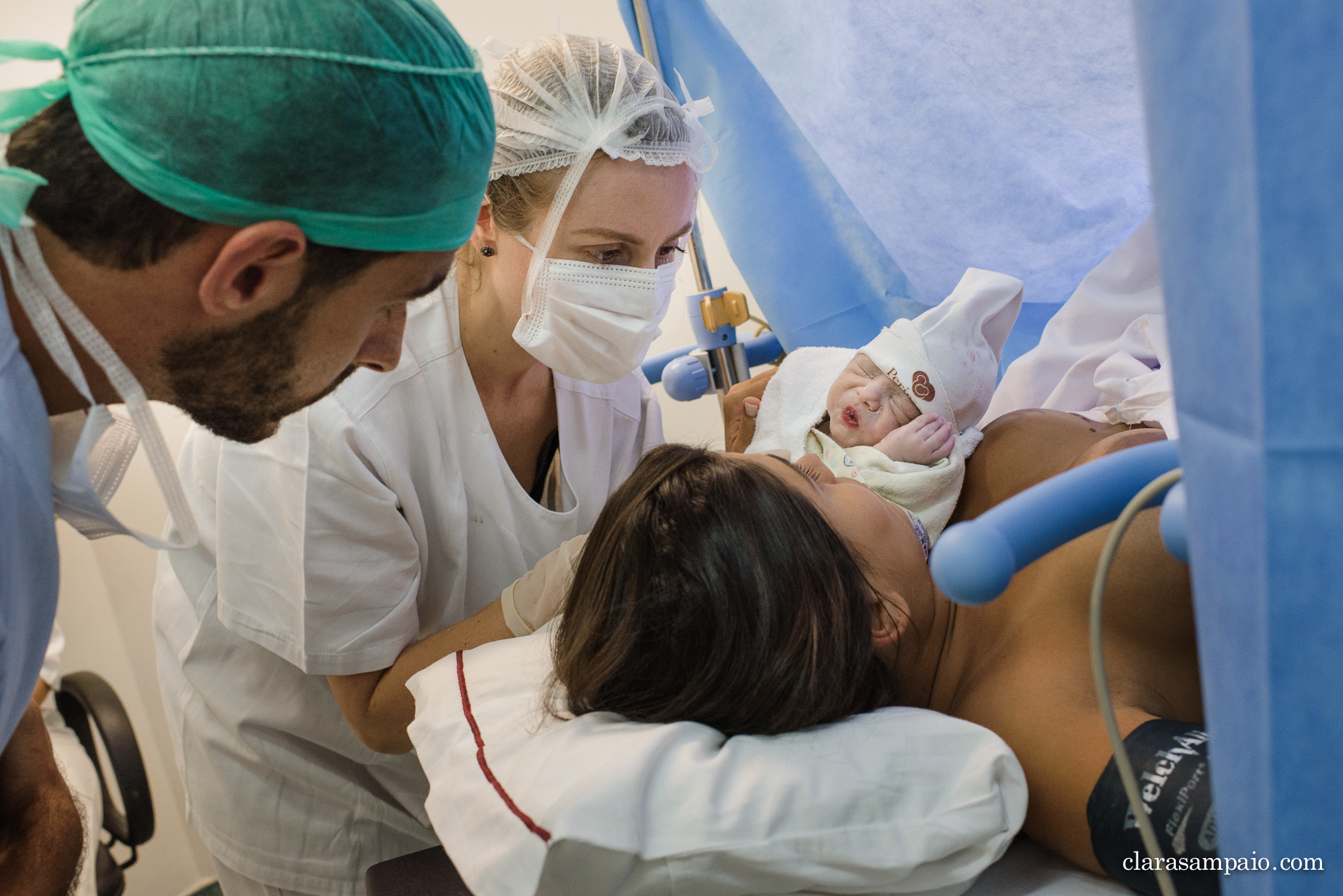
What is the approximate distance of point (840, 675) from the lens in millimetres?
1056

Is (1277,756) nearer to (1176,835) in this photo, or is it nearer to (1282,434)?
(1282,434)

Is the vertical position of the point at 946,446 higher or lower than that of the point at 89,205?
lower

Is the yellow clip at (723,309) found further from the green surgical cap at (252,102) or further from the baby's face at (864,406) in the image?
the green surgical cap at (252,102)

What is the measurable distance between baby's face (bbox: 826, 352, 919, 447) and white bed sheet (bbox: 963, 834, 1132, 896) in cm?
83

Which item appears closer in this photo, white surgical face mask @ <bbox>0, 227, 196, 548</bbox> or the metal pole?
white surgical face mask @ <bbox>0, 227, 196, 548</bbox>

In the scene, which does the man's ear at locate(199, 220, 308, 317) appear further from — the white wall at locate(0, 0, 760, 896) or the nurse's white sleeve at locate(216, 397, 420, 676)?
the white wall at locate(0, 0, 760, 896)

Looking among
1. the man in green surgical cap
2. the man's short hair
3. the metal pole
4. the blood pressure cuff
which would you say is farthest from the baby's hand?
the man's short hair

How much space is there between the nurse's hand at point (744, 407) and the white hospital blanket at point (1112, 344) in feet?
1.55

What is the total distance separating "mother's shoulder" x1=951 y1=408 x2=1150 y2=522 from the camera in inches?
58.2

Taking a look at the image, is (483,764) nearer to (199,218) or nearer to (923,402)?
(199,218)

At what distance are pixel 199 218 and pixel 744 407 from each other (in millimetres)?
1290

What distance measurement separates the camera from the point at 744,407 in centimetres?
199

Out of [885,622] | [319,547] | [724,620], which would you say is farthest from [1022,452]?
[319,547]

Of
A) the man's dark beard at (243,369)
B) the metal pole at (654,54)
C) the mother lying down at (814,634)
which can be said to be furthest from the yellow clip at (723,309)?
the man's dark beard at (243,369)
